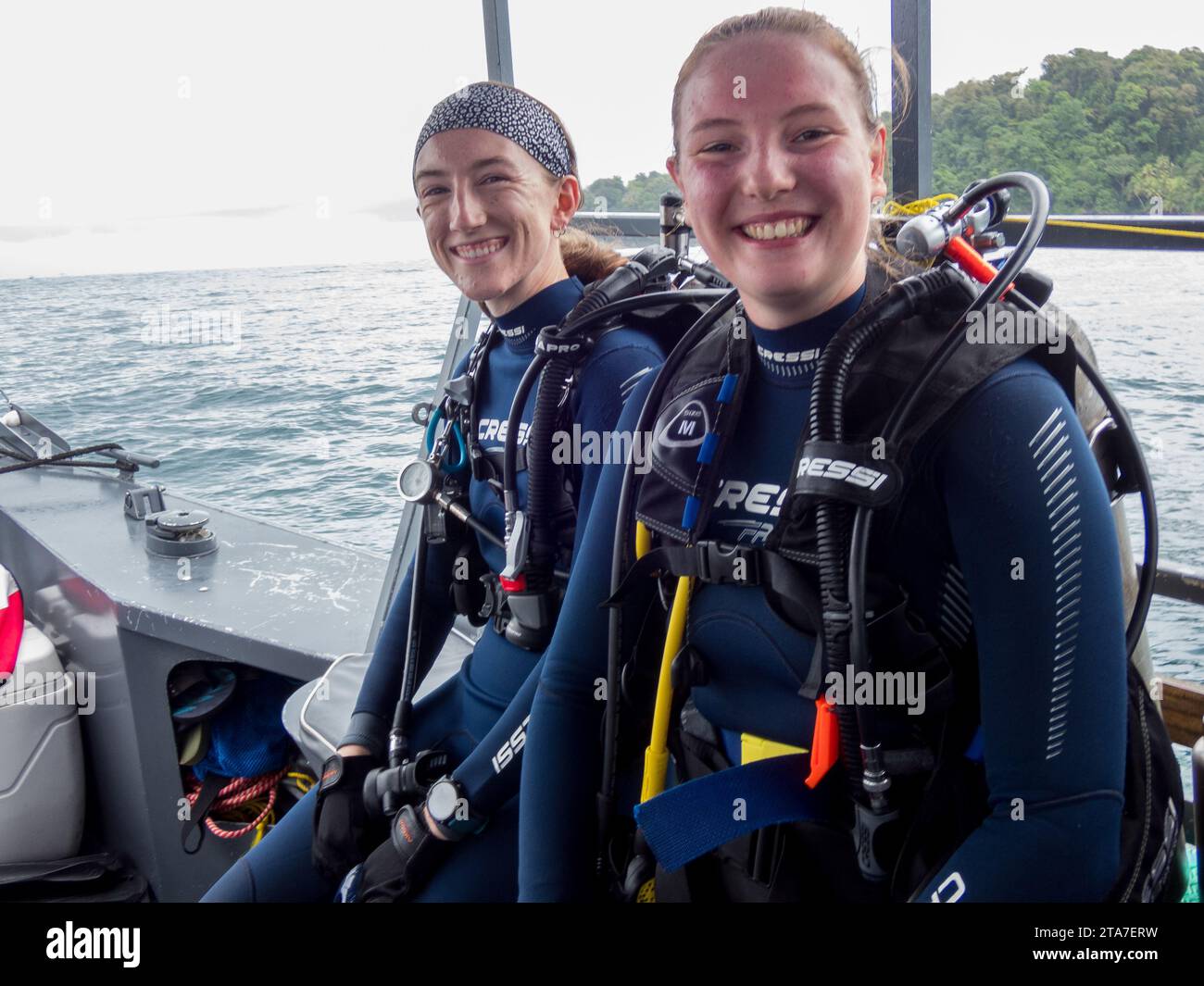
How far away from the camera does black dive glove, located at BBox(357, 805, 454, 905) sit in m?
1.46

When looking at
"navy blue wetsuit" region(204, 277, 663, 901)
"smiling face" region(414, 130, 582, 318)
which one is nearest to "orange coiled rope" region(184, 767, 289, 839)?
"navy blue wetsuit" region(204, 277, 663, 901)

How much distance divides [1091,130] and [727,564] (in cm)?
161

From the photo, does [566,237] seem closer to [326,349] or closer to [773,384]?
[773,384]

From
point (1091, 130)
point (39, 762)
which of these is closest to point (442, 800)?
point (39, 762)

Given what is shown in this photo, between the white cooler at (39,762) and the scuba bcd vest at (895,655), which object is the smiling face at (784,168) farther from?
the white cooler at (39,762)

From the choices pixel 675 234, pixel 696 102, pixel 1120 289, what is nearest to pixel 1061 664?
pixel 696 102

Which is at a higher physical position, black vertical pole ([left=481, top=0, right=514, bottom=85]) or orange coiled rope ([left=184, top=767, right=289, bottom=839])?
black vertical pole ([left=481, top=0, right=514, bottom=85])

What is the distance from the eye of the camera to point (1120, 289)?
17.9 ft

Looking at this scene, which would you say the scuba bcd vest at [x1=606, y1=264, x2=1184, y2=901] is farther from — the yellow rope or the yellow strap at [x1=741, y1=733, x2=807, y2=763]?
the yellow rope

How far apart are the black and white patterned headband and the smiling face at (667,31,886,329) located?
0.66 m

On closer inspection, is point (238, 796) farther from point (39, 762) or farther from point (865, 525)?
point (865, 525)

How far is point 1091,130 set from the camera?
2.13m

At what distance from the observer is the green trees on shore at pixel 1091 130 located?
201 centimetres

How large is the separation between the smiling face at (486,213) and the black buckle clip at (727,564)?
32.1 inches
